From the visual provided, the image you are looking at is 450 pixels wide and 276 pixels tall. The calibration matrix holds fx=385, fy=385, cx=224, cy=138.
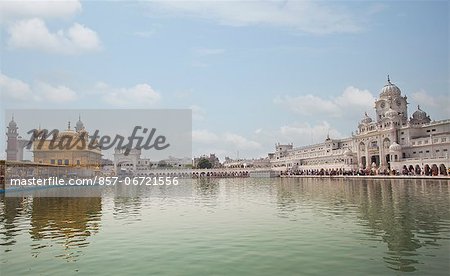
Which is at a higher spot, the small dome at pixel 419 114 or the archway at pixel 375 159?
the small dome at pixel 419 114

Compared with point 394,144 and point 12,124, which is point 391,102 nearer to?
point 394,144

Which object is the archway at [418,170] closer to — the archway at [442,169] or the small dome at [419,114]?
the archway at [442,169]

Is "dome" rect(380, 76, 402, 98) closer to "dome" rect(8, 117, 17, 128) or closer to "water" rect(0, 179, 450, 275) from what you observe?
"water" rect(0, 179, 450, 275)

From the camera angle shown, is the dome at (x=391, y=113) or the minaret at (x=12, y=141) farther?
the minaret at (x=12, y=141)

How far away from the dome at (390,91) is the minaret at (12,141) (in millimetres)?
105340

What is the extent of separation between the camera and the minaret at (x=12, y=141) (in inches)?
4624

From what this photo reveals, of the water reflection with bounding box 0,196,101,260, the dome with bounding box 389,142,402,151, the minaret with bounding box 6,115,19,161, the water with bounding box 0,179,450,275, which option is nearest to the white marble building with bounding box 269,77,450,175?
the dome with bounding box 389,142,402,151

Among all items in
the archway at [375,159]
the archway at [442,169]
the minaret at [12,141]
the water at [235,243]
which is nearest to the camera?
the water at [235,243]

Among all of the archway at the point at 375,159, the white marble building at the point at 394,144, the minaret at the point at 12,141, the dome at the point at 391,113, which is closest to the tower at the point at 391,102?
the white marble building at the point at 394,144

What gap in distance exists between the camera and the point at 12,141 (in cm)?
11975

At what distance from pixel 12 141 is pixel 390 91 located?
109 metres

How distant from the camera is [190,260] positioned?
1043 centimetres

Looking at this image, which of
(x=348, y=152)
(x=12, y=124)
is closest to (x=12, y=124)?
(x=12, y=124)

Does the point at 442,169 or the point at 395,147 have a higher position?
the point at 395,147
